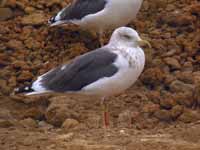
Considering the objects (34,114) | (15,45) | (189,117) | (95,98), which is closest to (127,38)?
(95,98)

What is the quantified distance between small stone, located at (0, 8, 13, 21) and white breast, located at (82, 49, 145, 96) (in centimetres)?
294

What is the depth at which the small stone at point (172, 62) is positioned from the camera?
8086 millimetres

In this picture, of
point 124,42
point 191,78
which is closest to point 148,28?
point 191,78

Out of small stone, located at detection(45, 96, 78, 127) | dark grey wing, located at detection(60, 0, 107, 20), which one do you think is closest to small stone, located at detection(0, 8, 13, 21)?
dark grey wing, located at detection(60, 0, 107, 20)

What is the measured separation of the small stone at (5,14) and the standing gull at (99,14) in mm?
761

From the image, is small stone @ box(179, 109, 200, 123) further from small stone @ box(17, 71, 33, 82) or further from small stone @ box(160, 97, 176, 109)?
small stone @ box(17, 71, 33, 82)

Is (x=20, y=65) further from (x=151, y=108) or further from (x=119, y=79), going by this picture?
(x=119, y=79)

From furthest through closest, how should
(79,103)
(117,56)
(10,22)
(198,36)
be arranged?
(10,22) → (198,36) → (79,103) → (117,56)

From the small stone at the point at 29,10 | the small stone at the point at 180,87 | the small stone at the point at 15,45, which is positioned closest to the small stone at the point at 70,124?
the small stone at the point at 180,87

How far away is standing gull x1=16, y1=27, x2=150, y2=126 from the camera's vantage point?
21.4ft

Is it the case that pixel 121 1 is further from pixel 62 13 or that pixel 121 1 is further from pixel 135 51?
pixel 135 51

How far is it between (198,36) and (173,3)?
94 cm

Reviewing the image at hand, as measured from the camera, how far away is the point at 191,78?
25.2ft

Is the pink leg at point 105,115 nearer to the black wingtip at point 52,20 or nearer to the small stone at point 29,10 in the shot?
the black wingtip at point 52,20
